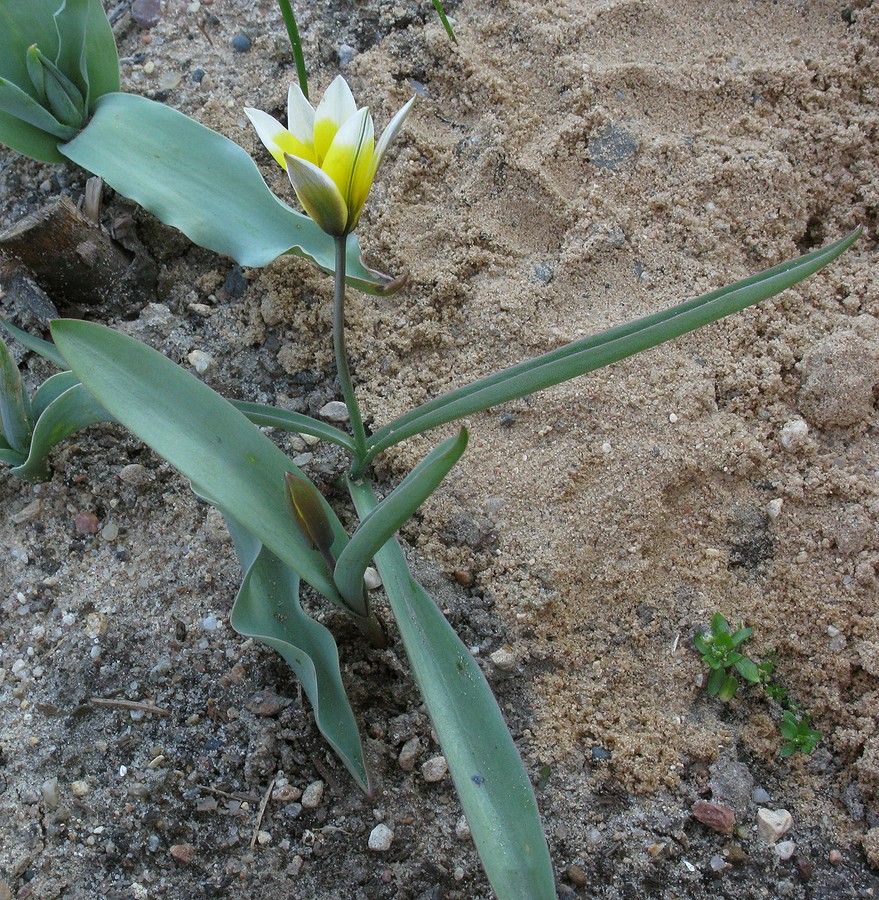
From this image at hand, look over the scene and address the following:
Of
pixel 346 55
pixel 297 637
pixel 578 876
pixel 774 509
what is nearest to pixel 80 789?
pixel 297 637

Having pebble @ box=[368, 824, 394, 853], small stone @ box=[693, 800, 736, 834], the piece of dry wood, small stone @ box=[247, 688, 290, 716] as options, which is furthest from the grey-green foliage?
small stone @ box=[693, 800, 736, 834]

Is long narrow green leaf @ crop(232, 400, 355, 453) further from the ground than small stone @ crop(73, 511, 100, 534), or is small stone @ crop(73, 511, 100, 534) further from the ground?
long narrow green leaf @ crop(232, 400, 355, 453)

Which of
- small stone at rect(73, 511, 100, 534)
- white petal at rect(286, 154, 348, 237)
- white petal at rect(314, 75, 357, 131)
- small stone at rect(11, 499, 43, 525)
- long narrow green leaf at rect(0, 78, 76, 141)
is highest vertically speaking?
long narrow green leaf at rect(0, 78, 76, 141)

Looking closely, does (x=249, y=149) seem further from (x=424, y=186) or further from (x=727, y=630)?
(x=727, y=630)

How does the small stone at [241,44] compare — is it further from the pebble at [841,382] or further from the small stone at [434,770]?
the small stone at [434,770]

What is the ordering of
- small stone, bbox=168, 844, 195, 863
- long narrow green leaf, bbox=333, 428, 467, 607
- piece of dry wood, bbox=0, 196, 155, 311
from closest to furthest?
long narrow green leaf, bbox=333, 428, 467, 607 → small stone, bbox=168, 844, 195, 863 → piece of dry wood, bbox=0, 196, 155, 311

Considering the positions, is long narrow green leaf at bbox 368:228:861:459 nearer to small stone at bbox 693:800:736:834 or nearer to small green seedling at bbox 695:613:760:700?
small green seedling at bbox 695:613:760:700

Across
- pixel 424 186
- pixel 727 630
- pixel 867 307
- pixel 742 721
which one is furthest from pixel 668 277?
pixel 742 721

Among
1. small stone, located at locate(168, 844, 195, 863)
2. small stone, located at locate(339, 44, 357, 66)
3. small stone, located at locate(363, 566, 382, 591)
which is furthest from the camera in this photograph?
small stone, located at locate(339, 44, 357, 66)
